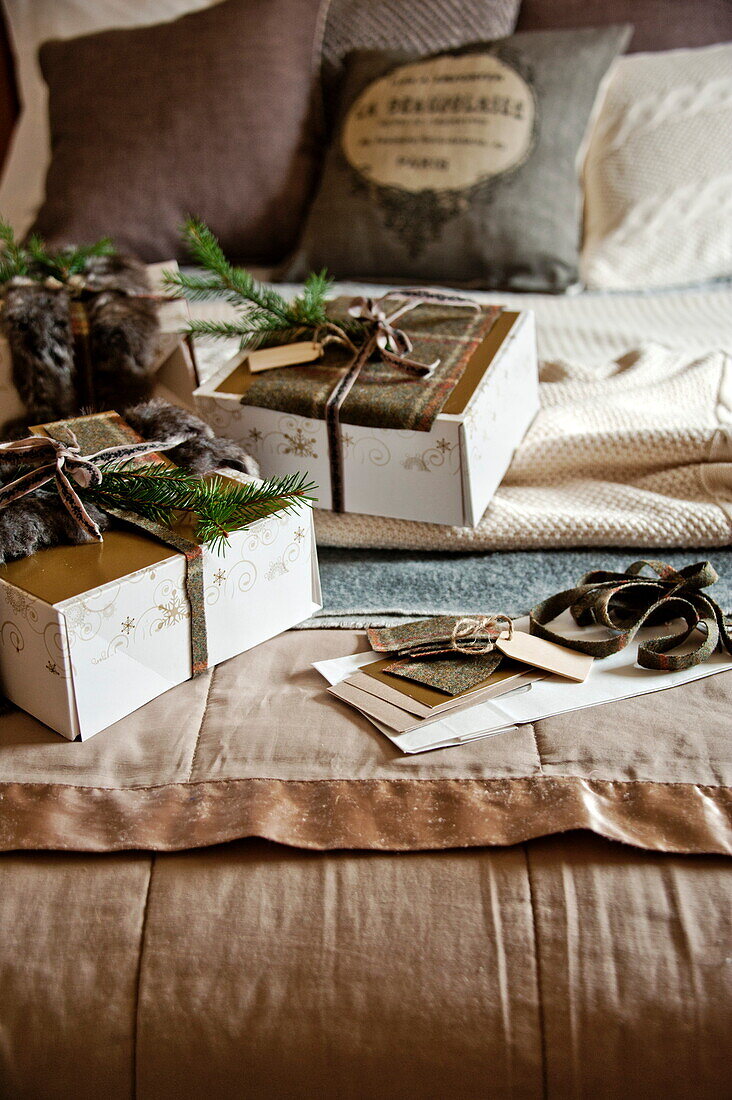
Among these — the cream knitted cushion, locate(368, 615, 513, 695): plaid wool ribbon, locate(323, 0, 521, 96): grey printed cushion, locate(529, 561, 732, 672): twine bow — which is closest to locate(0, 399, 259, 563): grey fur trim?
locate(368, 615, 513, 695): plaid wool ribbon

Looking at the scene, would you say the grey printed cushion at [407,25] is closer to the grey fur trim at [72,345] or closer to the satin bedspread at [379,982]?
the grey fur trim at [72,345]

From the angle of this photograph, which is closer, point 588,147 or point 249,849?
point 249,849

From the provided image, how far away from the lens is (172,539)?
0.77 m

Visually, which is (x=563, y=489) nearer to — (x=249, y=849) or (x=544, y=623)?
(x=544, y=623)

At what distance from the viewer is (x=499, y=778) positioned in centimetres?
70

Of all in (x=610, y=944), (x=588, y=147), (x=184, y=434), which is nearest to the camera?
(x=610, y=944)

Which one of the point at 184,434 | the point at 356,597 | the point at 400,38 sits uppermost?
the point at 400,38

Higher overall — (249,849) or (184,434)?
(184,434)

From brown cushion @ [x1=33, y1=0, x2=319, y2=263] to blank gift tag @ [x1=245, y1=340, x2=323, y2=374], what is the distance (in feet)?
2.61

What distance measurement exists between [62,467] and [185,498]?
4.1 inches

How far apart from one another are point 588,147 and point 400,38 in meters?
0.45

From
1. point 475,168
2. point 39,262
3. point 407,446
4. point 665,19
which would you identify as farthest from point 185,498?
Answer: point 665,19

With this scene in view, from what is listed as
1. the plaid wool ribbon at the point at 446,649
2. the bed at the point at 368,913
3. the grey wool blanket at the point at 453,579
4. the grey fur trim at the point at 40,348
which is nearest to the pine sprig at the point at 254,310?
the grey fur trim at the point at 40,348

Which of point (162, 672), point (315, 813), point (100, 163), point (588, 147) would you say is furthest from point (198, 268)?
point (315, 813)
